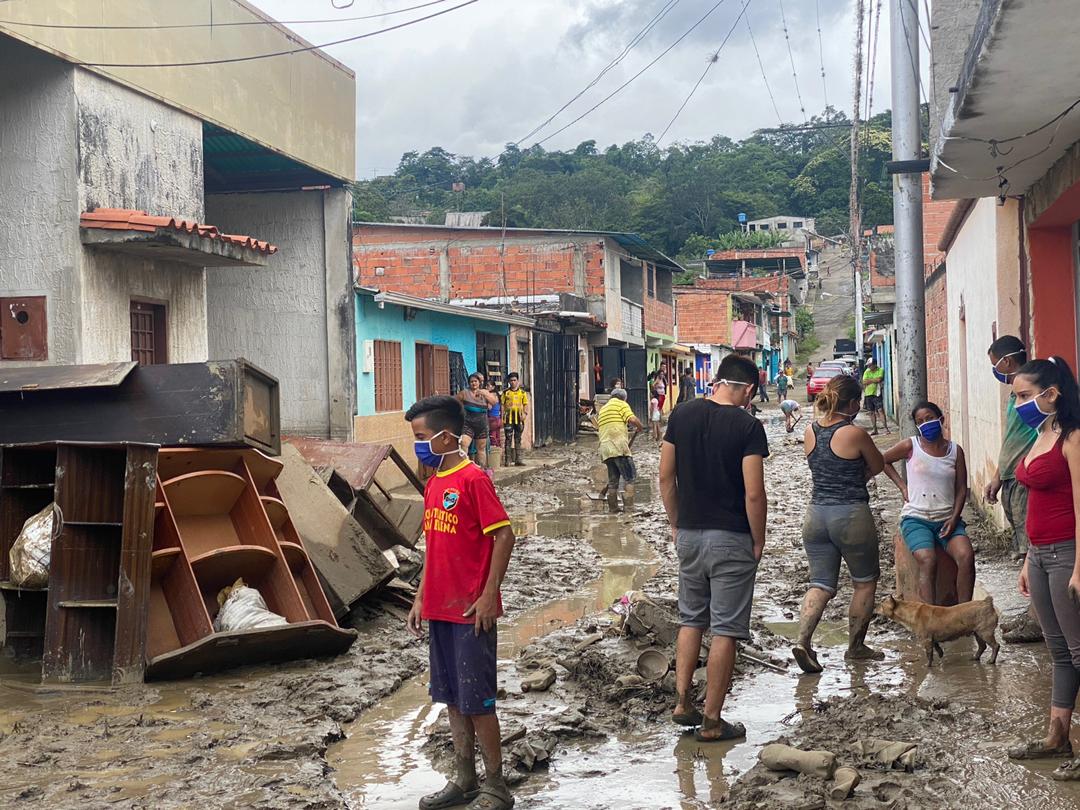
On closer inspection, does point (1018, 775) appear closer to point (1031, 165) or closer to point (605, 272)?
point (1031, 165)

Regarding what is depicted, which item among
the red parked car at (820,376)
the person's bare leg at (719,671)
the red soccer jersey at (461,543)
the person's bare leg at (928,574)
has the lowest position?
the person's bare leg at (719,671)

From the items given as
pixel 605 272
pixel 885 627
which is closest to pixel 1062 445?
pixel 885 627

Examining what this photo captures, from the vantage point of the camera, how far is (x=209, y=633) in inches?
264

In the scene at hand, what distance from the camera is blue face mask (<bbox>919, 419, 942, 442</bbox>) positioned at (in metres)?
6.96

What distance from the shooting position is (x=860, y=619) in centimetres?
679

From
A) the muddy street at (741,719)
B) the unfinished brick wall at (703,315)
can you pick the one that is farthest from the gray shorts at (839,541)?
the unfinished brick wall at (703,315)

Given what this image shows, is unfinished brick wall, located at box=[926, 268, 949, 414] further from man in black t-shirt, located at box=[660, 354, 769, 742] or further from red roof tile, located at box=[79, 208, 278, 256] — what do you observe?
man in black t-shirt, located at box=[660, 354, 769, 742]

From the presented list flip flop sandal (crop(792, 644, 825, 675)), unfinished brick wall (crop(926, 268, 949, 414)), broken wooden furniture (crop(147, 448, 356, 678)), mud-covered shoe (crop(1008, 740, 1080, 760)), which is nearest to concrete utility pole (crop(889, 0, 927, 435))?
flip flop sandal (crop(792, 644, 825, 675))

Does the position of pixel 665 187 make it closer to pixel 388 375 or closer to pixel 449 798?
pixel 388 375

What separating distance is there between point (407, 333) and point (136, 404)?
12715mm

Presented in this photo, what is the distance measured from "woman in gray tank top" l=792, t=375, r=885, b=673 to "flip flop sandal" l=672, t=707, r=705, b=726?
1.27m

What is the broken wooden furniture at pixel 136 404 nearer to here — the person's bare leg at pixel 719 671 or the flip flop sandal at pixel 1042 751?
the person's bare leg at pixel 719 671

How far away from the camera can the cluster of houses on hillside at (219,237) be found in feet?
33.0

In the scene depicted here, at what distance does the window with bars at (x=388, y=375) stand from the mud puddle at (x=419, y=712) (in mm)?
5828
